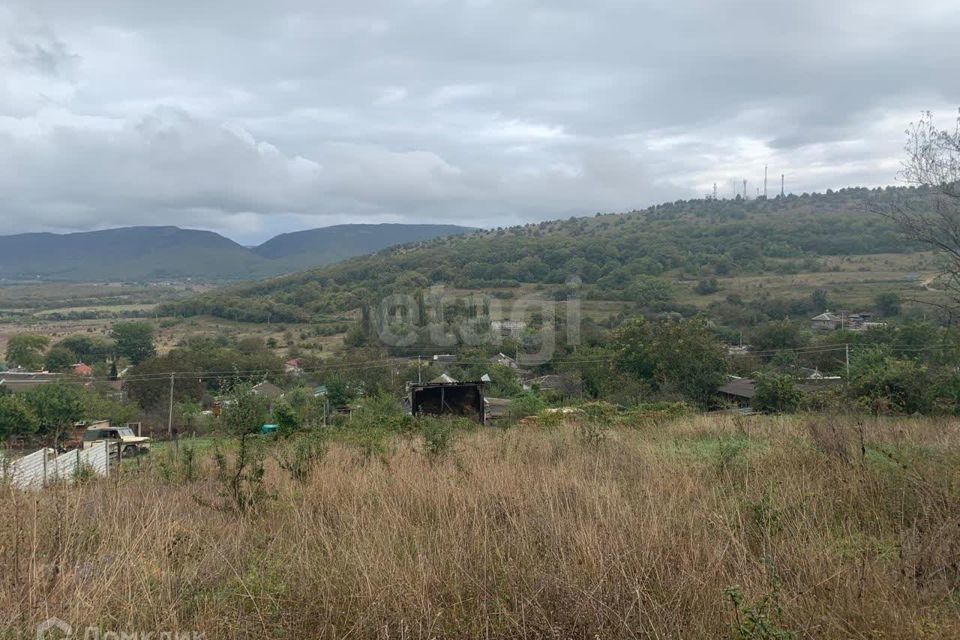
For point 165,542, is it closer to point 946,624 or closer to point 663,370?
point 946,624

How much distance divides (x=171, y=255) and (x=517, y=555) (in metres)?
199

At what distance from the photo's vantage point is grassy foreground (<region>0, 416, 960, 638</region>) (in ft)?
7.75

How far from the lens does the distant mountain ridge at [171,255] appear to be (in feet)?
481

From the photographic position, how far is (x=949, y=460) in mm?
4125

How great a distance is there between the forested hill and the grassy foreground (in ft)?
150

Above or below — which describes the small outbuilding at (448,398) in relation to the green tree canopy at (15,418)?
above

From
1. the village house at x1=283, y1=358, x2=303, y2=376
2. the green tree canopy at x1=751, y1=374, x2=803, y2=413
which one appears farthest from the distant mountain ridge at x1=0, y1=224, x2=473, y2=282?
the green tree canopy at x1=751, y1=374, x2=803, y2=413

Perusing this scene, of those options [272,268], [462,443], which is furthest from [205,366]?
[272,268]

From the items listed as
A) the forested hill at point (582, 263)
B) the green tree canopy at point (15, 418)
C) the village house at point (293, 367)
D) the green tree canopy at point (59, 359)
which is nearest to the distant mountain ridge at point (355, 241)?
the forested hill at point (582, 263)

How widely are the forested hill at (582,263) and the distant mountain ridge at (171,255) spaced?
76964 millimetres

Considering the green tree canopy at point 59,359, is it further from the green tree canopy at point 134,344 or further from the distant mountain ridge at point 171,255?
the distant mountain ridge at point 171,255

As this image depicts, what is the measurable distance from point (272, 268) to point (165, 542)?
159045 millimetres

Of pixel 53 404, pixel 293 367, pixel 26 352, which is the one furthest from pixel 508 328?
pixel 26 352

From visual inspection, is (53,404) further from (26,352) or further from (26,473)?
(26,352)
